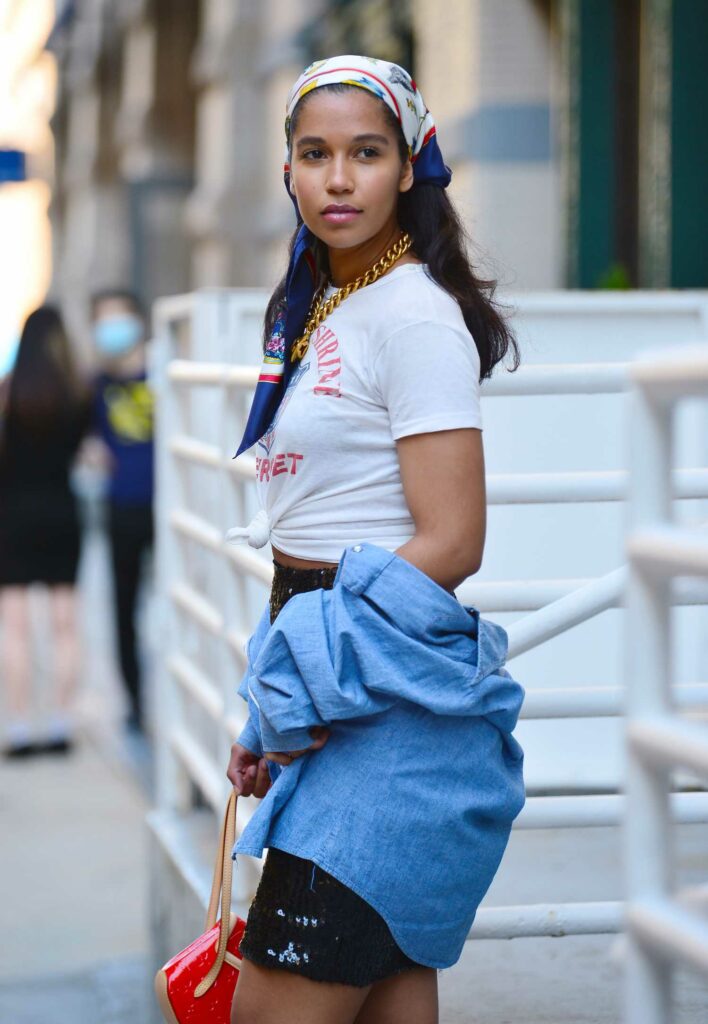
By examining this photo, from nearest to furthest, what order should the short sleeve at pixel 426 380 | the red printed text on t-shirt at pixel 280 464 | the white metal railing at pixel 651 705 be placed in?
the white metal railing at pixel 651 705 → the short sleeve at pixel 426 380 → the red printed text on t-shirt at pixel 280 464

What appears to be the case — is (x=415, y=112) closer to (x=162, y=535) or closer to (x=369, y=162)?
(x=369, y=162)

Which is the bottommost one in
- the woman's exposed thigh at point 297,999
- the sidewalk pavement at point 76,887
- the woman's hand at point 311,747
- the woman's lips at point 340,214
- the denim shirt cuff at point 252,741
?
the sidewalk pavement at point 76,887

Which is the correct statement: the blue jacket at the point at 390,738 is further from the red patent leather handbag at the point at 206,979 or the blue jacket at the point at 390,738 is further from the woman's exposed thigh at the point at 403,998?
the red patent leather handbag at the point at 206,979

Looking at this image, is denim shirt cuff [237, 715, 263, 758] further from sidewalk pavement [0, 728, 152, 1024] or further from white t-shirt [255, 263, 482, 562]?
sidewalk pavement [0, 728, 152, 1024]

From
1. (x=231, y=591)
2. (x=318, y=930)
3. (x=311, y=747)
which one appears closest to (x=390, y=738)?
(x=311, y=747)

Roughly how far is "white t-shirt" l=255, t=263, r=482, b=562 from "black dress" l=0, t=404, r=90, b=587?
549cm

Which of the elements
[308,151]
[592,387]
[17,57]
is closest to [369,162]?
[308,151]

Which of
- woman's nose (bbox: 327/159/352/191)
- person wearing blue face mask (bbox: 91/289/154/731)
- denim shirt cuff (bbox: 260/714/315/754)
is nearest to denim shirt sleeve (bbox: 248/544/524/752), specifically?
denim shirt cuff (bbox: 260/714/315/754)

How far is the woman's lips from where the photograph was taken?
2.37 meters

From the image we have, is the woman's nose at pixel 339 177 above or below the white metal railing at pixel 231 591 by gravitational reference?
above

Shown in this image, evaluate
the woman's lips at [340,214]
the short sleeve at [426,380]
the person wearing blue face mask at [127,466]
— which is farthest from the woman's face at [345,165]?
the person wearing blue face mask at [127,466]

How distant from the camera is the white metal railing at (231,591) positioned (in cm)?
311

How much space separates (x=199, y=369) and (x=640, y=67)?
17.5 ft

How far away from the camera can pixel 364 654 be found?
228cm
